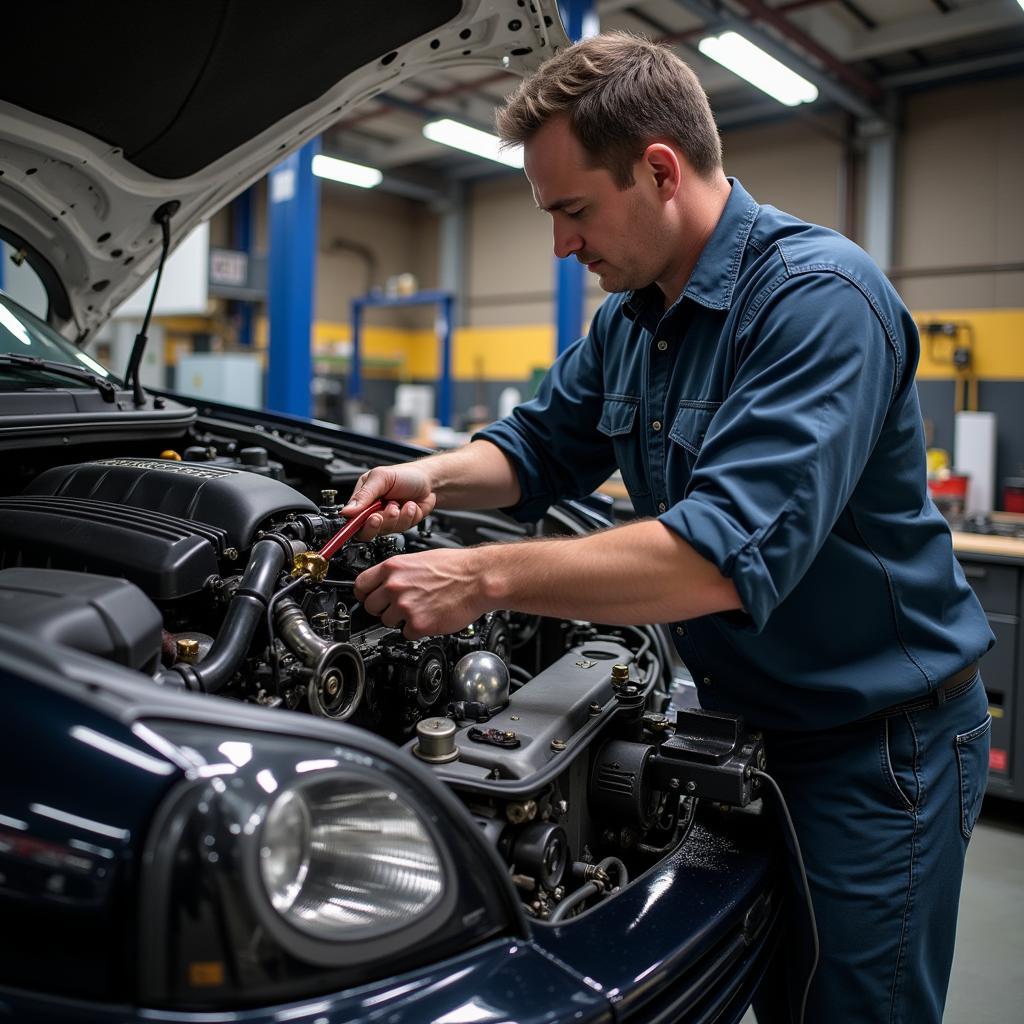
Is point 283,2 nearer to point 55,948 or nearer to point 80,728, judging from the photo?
point 80,728

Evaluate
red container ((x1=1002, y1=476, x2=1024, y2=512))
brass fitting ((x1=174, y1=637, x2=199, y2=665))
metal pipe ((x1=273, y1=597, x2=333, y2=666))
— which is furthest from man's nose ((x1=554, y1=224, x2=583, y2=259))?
red container ((x1=1002, y1=476, x2=1024, y2=512))

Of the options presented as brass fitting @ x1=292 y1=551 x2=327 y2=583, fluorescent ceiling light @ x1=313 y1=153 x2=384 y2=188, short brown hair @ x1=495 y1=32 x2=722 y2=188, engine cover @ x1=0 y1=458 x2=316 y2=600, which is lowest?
brass fitting @ x1=292 y1=551 x2=327 y2=583

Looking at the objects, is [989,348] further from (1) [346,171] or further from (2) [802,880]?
(2) [802,880]

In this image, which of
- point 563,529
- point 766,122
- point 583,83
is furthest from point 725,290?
point 766,122

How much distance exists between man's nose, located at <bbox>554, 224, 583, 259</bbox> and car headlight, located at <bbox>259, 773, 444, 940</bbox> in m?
0.89

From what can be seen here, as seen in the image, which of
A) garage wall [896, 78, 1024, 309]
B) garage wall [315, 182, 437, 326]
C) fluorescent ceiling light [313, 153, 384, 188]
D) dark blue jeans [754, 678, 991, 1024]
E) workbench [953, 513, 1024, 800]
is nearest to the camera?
dark blue jeans [754, 678, 991, 1024]

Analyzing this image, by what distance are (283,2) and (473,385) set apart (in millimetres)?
10283

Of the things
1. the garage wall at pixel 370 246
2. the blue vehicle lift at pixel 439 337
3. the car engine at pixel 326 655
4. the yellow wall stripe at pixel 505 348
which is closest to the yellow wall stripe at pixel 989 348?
the yellow wall stripe at pixel 505 348

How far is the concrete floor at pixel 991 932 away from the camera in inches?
83.0

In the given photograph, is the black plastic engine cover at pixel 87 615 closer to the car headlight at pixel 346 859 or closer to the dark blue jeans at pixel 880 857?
the car headlight at pixel 346 859

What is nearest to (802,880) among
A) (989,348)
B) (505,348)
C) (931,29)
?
(989,348)

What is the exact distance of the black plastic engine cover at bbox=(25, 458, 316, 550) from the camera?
1.38m

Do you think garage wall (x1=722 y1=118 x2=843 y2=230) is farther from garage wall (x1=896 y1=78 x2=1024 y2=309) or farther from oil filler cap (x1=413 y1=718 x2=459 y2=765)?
oil filler cap (x1=413 y1=718 x2=459 y2=765)

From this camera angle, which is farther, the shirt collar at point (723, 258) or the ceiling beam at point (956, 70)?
the ceiling beam at point (956, 70)
